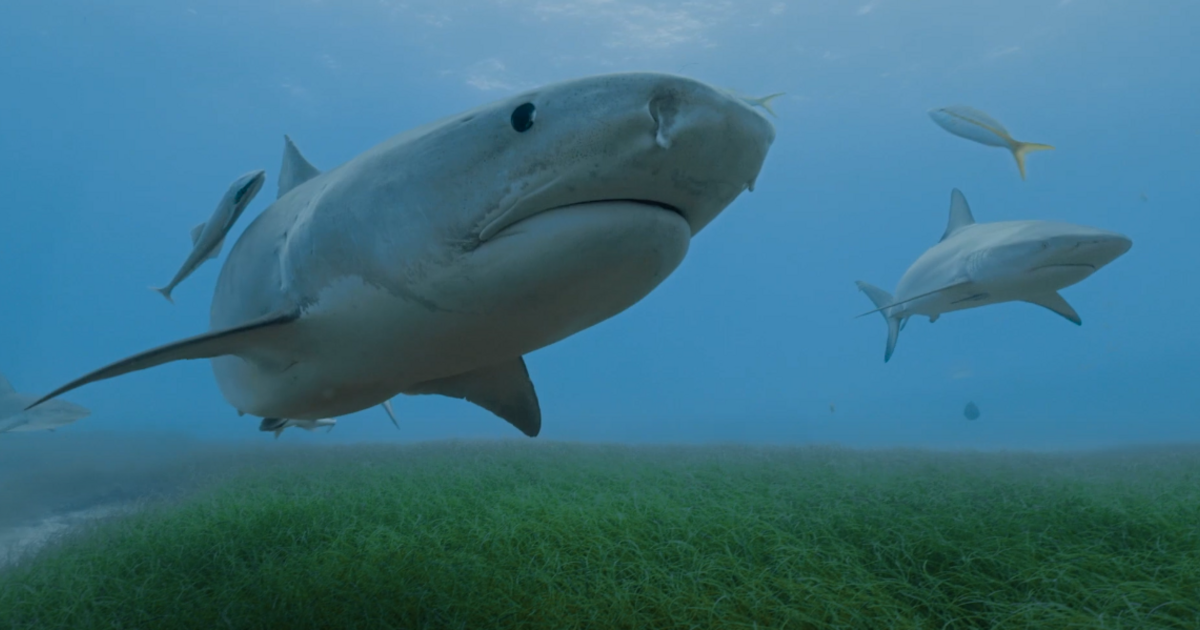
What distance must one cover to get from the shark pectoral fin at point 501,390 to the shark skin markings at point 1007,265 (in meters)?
4.00

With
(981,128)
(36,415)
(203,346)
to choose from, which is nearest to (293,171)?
(203,346)

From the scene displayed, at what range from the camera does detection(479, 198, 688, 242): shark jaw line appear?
1.41 metres

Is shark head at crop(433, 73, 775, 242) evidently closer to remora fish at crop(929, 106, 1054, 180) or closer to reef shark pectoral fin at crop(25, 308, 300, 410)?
reef shark pectoral fin at crop(25, 308, 300, 410)

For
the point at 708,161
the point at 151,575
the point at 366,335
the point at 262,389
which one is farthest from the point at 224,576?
the point at 708,161

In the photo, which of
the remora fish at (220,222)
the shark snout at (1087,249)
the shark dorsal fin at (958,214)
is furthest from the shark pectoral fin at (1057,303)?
the remora fish at (220,222)

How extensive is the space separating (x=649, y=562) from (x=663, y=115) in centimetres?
231

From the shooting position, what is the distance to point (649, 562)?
2.85 m

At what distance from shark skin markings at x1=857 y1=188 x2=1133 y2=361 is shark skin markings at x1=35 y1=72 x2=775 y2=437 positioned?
4690 mm

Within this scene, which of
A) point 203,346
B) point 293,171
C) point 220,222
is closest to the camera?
point 203,346

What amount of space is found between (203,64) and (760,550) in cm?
6691

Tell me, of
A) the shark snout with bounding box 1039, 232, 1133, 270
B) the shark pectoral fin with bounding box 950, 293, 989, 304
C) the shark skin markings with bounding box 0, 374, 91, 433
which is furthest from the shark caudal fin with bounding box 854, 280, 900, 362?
the shark skin markings with bounding box 0, 374, 91, 433

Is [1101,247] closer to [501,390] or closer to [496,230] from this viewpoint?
[501,390]

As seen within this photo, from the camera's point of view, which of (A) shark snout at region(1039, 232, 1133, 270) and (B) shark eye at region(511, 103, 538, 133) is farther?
(A) shark snout at region(1039, 232, 1133, 270)

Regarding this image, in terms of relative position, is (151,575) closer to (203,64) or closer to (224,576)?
(224,576)
